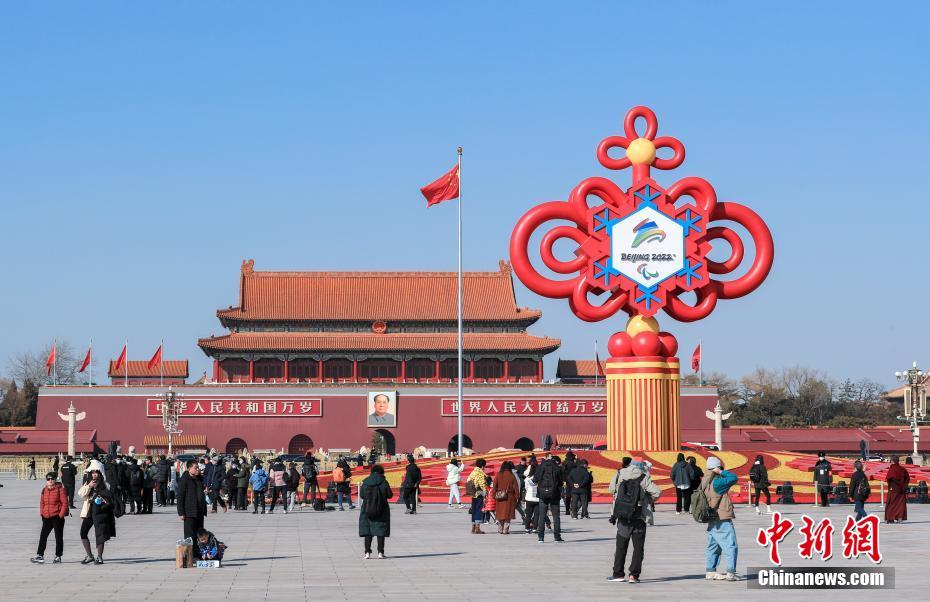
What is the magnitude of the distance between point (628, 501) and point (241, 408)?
51769mm

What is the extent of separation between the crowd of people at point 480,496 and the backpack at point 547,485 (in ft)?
0.05

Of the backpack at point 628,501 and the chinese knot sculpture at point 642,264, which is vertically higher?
the chinese knot sculpture at point 642,264

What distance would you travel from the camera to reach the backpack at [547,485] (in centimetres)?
2055

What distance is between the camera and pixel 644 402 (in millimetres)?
34406

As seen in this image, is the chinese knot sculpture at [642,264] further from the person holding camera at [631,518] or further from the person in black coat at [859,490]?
the person holding camera at [631,518]

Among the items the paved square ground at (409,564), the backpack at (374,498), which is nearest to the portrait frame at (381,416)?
the paved square ground at (409,564)

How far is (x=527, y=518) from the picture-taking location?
22.8 meters

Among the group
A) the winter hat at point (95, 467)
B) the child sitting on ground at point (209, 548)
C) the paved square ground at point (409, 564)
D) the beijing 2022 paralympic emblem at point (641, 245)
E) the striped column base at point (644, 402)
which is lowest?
the paved square ground at point (409, 564)

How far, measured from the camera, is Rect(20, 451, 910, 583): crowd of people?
15.3m

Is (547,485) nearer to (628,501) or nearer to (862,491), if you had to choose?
(628,501)

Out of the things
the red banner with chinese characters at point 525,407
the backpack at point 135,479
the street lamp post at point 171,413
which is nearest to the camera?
the backpack at point 135,479

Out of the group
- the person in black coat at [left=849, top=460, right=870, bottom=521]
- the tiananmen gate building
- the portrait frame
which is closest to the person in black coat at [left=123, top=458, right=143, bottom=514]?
the person in black coat at [left=849, top=460, right=870, bottom=521]

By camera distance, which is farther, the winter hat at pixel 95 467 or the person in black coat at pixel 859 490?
the person in black coat at pixel 859 490

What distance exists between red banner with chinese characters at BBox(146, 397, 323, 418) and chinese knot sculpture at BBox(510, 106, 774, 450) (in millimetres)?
32298
